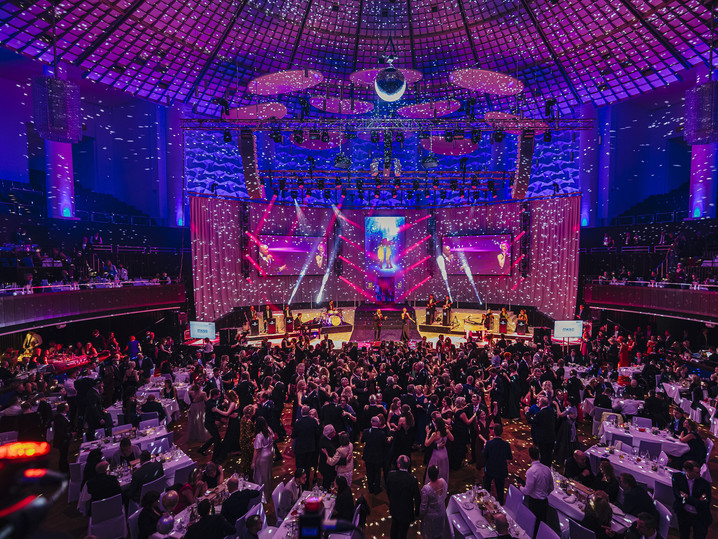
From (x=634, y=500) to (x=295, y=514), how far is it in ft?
12.2

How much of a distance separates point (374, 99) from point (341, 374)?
15672 mm

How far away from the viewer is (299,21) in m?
16.9

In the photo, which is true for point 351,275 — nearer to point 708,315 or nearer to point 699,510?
point 708,315

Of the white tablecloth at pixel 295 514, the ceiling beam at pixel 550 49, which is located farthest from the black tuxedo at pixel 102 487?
the ceiling beam at pixel 550 49

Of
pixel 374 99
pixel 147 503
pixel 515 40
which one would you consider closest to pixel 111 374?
pixel 147 503

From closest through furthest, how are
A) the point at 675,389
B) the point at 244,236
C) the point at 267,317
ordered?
1. the point at 675,389
2. the point at 267,317
3. the point at 244,236

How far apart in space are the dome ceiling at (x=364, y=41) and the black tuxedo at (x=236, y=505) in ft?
41.2

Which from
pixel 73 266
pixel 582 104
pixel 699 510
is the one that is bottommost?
pixel 699 510

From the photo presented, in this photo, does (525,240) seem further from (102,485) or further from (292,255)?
(102,485)

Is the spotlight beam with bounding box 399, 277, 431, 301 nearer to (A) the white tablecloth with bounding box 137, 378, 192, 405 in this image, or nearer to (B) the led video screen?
(B) the led video screen

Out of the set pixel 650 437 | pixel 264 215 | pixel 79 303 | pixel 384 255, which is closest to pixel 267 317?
pixel 264 215

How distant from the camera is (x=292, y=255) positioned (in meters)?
21.3

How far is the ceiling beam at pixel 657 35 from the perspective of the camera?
47.5 ft

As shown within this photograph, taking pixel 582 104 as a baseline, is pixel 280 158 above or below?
below
